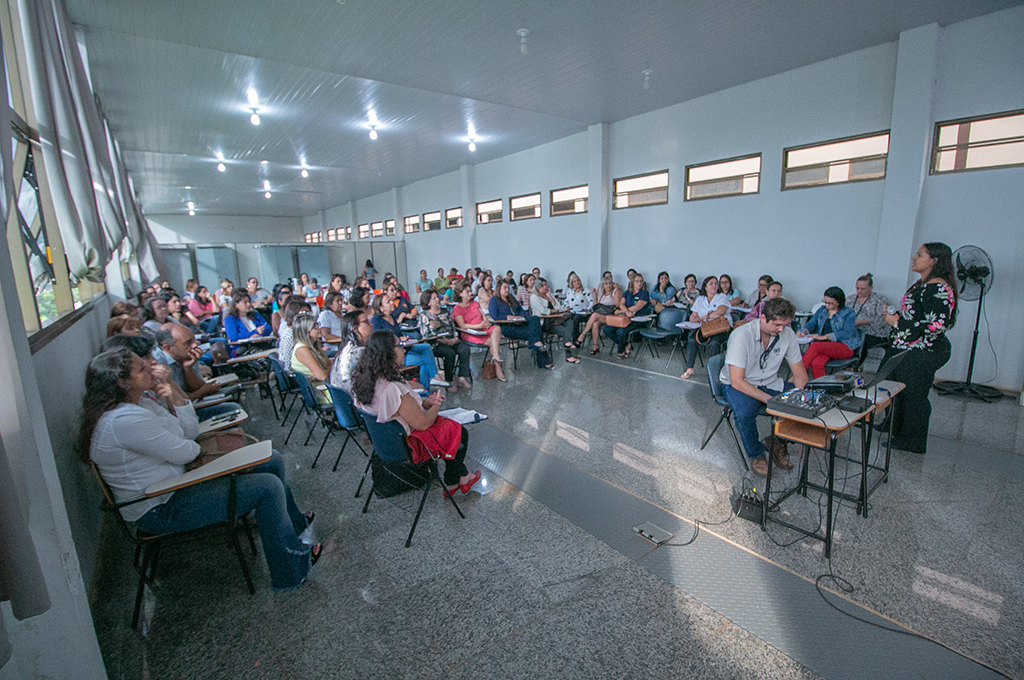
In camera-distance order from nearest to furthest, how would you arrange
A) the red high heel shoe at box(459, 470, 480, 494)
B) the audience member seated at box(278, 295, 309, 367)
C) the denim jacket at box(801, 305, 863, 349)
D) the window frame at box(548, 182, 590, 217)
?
Result: the red high heel shoe at box(459, 470, 480, 494) → the audience member seated at box(278, 295, 309, 367) → the denim jacket at box(801, 305, 863, 349) → the window frame at box(548, 182, 590, 217)

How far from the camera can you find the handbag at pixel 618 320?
7.33 meters

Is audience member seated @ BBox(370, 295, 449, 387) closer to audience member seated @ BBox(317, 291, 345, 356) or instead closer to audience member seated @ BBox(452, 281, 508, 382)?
audience member seated @ BBox(317, 291, 345, 356)

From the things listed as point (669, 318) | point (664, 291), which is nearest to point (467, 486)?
point (669, 318)

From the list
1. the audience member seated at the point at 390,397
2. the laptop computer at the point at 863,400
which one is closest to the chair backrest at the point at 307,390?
the audience member seated at the point at 390,397

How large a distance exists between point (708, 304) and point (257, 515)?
6.37 meters

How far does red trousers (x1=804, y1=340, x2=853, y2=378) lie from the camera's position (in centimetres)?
467

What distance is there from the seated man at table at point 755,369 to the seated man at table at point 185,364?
12.5 feet

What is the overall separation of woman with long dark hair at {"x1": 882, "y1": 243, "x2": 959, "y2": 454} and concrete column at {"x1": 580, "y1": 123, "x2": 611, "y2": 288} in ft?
21.3

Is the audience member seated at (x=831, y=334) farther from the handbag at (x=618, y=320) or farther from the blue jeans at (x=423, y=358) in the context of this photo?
the blue jeans at (x=423, y=358)

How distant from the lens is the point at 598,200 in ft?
31.6

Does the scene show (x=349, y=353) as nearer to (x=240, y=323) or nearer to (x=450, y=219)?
(x=240, y=323)

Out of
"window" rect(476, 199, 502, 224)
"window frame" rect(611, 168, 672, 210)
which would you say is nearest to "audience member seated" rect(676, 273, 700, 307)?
"window frame" rect(611, 168, 672, 210)

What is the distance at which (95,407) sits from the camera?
2041mm

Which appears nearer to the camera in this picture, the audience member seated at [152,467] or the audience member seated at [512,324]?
the audience member seated at [152,467]
